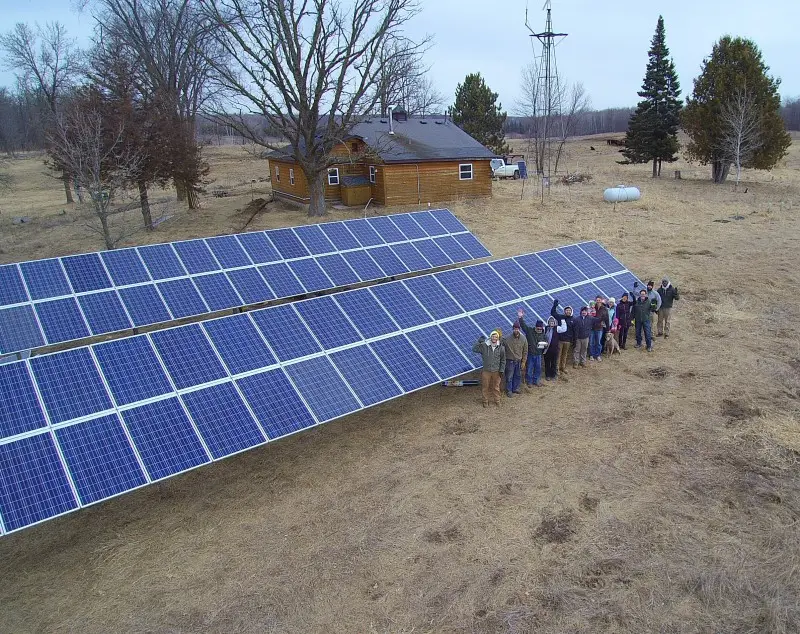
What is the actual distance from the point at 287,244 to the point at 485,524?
9.02 m

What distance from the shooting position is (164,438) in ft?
26.6

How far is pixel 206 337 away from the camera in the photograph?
9805 millimetres

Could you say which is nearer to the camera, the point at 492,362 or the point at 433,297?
the point at 492,362

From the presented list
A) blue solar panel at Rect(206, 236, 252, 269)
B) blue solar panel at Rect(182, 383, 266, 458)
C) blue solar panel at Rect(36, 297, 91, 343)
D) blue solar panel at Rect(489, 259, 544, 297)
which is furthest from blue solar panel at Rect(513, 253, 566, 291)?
blue solar panel at Rect(36, 297, 91, 343)

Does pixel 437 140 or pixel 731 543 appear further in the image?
pixel 437 140

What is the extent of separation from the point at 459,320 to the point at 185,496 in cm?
658

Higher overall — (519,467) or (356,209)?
(356,209)

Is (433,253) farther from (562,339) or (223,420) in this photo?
(223,420)

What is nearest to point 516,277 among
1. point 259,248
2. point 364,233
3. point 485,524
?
point 364,233

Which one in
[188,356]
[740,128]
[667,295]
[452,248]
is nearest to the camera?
[188,356]

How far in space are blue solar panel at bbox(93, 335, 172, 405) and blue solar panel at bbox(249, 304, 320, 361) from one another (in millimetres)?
2025

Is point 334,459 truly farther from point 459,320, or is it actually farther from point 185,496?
point 459,320

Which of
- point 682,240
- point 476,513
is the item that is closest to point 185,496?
point 476,513

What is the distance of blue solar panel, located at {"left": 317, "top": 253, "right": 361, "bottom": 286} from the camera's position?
528 inches
